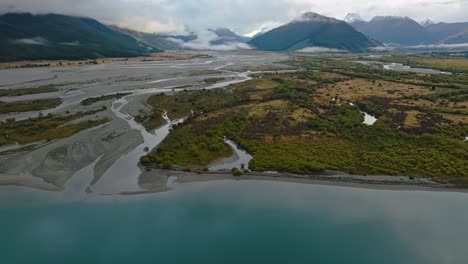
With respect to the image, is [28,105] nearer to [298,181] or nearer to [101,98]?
[101,98]

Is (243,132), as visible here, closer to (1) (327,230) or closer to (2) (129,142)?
(2) (129,142)

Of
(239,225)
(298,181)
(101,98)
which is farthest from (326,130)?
(101,98)

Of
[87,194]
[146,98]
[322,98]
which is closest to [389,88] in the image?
[322,98]

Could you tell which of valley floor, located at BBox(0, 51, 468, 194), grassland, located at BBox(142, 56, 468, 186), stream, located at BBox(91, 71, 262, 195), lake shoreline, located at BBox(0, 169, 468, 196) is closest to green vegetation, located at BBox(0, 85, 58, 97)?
valley floor, located at BBox(0, 51, 468, 194)

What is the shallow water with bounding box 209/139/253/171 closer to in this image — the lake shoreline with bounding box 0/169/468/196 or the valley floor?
the valley floor

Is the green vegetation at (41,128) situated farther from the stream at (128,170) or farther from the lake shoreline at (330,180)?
the lake shoreline at (330,180)
